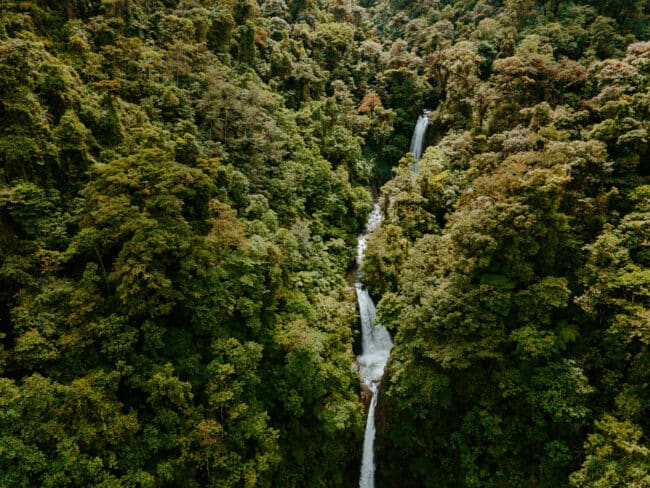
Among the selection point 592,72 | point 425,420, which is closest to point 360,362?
point 425,420

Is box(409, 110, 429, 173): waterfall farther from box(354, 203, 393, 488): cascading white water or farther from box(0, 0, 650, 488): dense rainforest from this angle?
box(354, 203, 393, 488): cascading white water

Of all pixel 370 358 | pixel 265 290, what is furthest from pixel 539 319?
pixel 265 290

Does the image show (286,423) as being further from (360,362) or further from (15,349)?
(15,349)

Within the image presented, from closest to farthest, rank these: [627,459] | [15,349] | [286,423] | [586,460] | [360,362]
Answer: [15,349] → [627,459] → [586,460] → [286,423] → [360,362]

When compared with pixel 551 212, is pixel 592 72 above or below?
above

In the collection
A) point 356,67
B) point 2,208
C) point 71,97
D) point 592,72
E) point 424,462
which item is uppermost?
point 356,67
